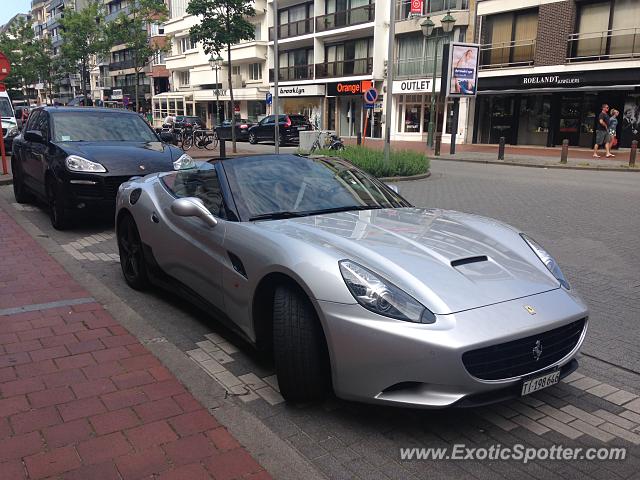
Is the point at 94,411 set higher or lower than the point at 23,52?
lower

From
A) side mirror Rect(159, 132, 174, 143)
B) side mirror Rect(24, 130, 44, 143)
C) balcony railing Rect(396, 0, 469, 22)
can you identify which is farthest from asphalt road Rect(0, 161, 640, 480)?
balcony railing Rect(396, 0, 469, 22)

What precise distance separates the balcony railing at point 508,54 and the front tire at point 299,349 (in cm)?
2899

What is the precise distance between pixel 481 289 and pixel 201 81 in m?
56.6

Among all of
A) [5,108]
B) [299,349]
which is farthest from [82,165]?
[5,108]

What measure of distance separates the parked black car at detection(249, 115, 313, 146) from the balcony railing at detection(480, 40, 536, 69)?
10.1 meters

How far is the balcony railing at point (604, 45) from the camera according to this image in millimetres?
24859

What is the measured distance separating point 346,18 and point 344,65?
3.09 m

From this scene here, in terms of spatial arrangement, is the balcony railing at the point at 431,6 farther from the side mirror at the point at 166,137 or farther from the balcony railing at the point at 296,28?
the side mirror at the point at 166,137

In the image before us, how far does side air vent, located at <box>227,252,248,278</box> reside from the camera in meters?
3.62

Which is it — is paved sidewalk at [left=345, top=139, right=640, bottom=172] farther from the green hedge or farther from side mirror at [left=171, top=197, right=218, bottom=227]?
side mirror at [left=171, top=197, right=218, bottom=227]

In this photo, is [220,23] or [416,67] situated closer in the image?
[220,23]

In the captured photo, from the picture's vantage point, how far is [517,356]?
2865 millimetres

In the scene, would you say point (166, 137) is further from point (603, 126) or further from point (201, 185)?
point (603, 126)

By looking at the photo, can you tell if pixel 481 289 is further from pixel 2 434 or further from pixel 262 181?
pixel 2 434
